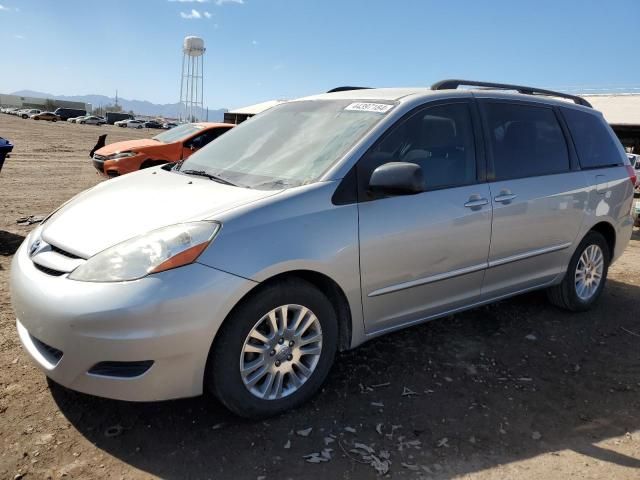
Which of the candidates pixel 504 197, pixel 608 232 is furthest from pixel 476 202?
pixel 608 232

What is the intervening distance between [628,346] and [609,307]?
96 centimetres

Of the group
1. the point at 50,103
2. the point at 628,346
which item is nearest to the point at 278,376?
the point at 628,346

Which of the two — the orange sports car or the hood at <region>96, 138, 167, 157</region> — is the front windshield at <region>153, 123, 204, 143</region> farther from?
the hood at <region>96, 138, 167, 157</region>

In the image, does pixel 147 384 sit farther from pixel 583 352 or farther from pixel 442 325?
pixel 583 352

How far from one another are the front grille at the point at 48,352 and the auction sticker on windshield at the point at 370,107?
2226mm

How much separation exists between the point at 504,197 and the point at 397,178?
44.9 inches

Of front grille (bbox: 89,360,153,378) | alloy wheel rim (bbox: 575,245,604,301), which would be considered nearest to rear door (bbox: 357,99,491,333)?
front grille (bbox: 89,360,153,378)

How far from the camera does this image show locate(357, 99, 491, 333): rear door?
3.03 meters

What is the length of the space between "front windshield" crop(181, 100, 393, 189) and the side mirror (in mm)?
269

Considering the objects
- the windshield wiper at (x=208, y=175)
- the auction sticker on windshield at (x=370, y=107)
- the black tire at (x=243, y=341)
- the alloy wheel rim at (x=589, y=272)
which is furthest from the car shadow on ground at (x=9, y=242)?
the alloy wheel rim at (x=589, y=272)

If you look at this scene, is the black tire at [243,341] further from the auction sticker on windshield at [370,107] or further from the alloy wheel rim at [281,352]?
the auction sticker on windshield at [370,107]

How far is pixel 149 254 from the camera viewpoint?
243 cm

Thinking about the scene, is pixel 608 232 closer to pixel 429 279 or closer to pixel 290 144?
pixel 429 279

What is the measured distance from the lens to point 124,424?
271cm
